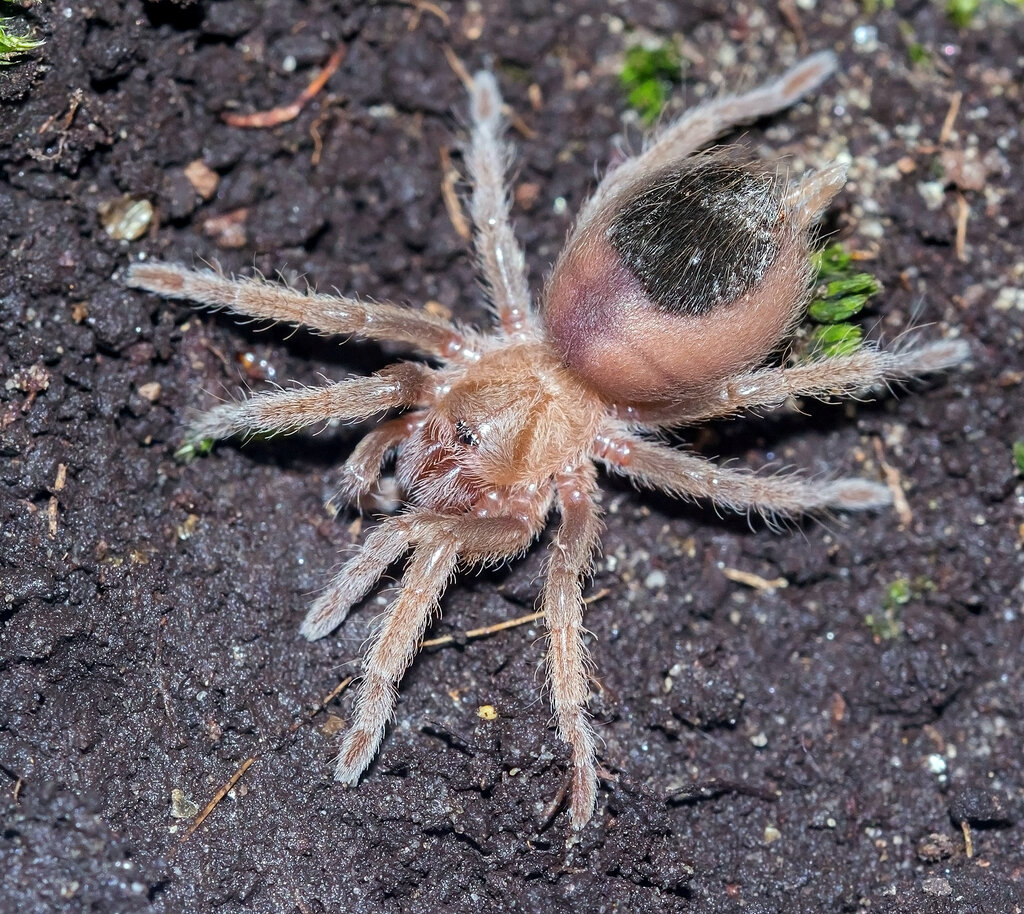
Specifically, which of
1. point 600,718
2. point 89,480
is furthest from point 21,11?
point 600,718

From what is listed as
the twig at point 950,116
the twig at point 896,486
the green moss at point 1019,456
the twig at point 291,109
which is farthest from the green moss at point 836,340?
the twig at point 291,109

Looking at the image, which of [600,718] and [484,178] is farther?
[484,178]

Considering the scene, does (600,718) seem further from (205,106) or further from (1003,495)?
(205,106)

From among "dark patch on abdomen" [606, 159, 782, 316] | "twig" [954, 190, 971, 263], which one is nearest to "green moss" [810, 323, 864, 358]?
"dark patch on abdomen" [606, 159, 782, 316]

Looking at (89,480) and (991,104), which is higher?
(991,104)

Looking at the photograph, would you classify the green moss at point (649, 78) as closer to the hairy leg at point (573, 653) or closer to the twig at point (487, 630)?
the hairy leg at point (573, 653)

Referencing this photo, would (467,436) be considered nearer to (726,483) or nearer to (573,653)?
(573,653)

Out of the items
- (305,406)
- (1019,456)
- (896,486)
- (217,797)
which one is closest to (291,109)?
(305,406)

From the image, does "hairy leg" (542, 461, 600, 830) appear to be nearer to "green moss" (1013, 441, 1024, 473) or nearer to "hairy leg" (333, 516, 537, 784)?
"hairy leg" (333, 516, 537, 784)
